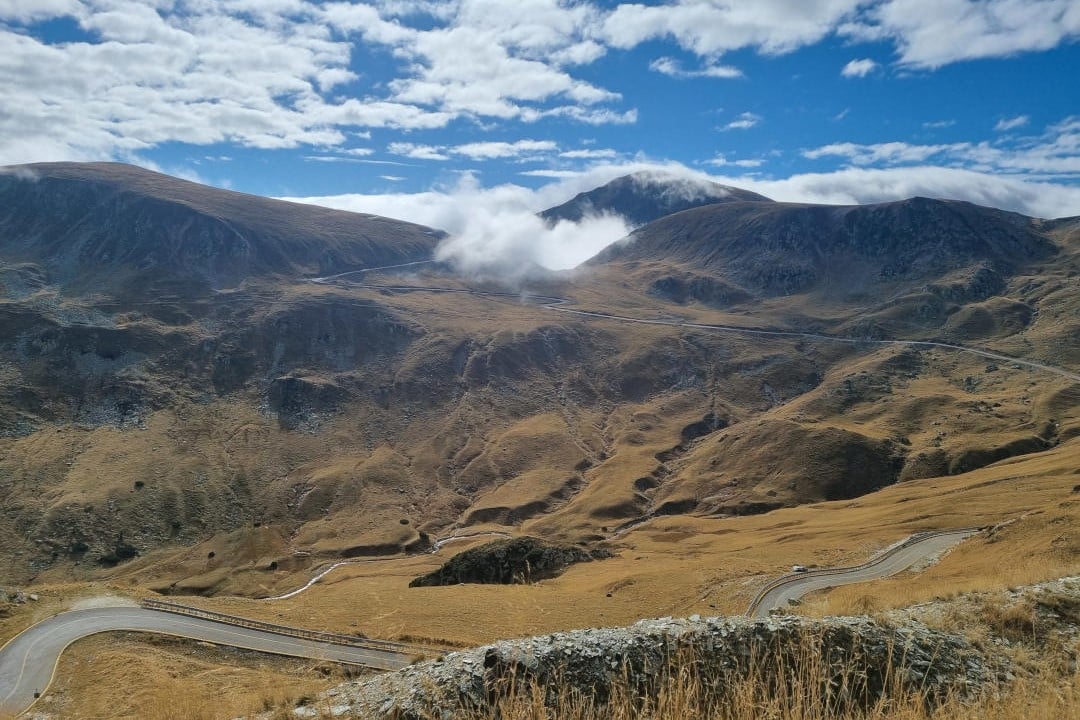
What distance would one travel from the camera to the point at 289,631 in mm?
41750

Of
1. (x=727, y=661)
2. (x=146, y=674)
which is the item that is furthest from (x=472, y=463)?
(x=727, y=661)

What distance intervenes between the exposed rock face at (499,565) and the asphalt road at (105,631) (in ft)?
104

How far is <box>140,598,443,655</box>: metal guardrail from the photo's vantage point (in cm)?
3734

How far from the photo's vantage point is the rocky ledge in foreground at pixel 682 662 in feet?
34.9

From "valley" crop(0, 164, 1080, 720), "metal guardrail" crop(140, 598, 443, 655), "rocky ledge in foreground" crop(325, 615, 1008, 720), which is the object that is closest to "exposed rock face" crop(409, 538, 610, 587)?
"valley" crop(0, 164, 1080, 720)

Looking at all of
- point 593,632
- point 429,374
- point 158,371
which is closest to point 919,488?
point 593,632

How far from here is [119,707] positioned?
87.1 ft

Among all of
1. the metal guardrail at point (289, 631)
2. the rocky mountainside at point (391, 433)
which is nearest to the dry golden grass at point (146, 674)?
the metal guardrail at point (289, 631)

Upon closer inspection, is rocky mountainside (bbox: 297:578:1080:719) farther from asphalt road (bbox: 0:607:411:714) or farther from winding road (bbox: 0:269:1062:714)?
asphalt road (bbox: 0:607:411:714)

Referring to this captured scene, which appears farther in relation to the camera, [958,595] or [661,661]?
[958,595]

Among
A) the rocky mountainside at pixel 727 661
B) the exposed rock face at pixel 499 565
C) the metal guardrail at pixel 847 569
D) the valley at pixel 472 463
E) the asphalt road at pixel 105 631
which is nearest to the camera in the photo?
the rocky mountainside at pixel 727 661

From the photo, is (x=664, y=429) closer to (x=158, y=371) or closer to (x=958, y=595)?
(x=158, y=371)

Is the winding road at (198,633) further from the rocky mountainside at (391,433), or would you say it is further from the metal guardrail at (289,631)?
the rocky mountainside at (391,433)

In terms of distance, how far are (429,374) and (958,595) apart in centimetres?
17758
